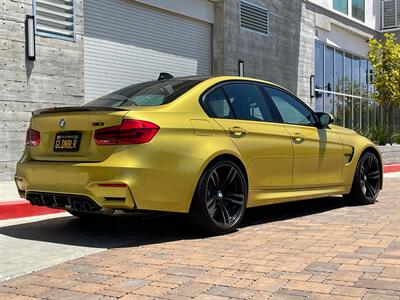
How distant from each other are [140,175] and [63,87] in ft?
20.3

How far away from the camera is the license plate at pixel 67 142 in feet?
17.4

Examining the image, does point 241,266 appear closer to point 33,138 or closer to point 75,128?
point 75,128

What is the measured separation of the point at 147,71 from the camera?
43.8ft

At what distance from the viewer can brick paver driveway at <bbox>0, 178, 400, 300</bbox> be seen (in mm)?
3848

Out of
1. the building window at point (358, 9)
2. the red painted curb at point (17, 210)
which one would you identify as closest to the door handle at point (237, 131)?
the red painted curb at point (17, 210)

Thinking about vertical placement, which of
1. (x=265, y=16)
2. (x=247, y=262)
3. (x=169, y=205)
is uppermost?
(x=265, y=16)

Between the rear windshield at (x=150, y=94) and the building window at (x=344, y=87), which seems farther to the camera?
the building window at (x=344, y=87)

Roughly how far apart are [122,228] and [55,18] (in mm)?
5680

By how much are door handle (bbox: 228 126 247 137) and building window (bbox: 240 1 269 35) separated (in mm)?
10718

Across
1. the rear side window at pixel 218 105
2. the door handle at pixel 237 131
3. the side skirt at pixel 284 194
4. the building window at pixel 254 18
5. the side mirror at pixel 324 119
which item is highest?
the building window at pixel 254 18

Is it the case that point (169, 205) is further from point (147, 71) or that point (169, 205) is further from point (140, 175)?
point (147, 71)

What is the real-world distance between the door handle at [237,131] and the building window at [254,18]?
10.7 metres

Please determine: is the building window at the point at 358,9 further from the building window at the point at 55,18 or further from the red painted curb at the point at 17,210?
the red painted curb at the point at 17,210

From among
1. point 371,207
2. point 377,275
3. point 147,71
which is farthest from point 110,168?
point 147,71
